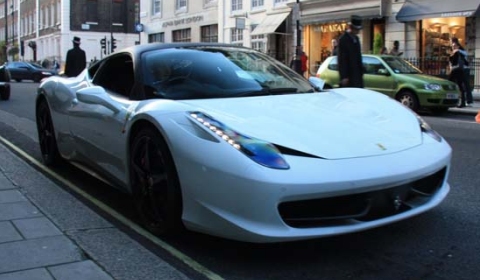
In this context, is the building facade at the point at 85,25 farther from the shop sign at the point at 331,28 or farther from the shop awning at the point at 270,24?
the shop sign at the point at 331,28

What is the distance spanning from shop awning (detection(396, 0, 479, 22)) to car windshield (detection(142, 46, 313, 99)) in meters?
16.7

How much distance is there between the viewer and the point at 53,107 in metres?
5.77

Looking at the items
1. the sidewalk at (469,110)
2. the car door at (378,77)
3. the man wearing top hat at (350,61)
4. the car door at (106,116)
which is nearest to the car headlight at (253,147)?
the car door at (106,116)

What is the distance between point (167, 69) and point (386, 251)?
2.14m

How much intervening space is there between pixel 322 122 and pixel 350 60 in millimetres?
3986

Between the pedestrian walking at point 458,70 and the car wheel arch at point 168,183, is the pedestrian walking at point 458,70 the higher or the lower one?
the higher one

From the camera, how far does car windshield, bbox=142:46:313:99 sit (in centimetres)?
425

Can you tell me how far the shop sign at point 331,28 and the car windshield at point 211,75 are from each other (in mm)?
20957

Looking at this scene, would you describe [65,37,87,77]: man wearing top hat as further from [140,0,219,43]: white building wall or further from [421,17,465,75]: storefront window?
[140,0,219,43]: white building wall

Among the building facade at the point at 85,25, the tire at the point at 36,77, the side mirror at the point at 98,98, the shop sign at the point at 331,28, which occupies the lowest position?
the side mirror at the point at 98,98

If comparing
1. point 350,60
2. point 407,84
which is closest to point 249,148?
point 350,60

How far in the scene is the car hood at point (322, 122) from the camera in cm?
338

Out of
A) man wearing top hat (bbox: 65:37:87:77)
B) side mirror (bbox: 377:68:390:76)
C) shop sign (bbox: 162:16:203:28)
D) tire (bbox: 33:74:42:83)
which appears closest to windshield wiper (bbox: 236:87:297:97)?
man wearing top hat (bbox: 65:37:87:77)

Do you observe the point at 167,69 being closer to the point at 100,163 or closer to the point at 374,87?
the point at 100,163
